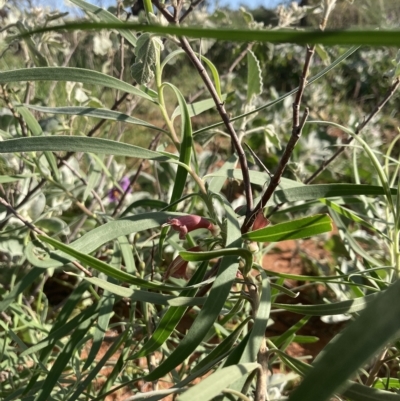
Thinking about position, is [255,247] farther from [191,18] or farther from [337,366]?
[191,18]

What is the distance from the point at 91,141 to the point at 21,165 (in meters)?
0.61

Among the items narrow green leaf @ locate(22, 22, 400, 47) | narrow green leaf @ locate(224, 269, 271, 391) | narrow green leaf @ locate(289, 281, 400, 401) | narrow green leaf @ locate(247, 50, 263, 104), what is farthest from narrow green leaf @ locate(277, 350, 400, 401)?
narrow green leaf @ locate(247, 50, 263, 104)

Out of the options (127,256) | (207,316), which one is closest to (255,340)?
(207,316)

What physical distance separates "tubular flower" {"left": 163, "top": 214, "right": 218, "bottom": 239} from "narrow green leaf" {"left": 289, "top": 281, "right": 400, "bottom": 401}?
0.23 metres

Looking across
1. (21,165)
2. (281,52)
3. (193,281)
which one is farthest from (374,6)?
(193,281)

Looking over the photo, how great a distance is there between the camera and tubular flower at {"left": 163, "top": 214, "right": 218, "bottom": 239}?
0.42m

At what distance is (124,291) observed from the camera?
15.0 inches

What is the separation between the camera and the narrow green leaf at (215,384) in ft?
0.82

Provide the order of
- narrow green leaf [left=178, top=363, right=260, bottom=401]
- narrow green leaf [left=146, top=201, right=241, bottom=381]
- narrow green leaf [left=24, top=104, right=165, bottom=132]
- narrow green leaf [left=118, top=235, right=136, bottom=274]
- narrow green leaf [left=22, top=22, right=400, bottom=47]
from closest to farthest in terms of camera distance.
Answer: narrow green leaf [left=22, top=22, right=400, bottom=47] → narrow green leaf [left=178, top=363, right=260, bottom=401] → narrow green leaf [left=146, top=201, right=241, bottom=381] → narrow green leaf [left=24, top=104, right=165, bottom=132] → narrow green leaf [left=118, top=235, right=136, bottom=274]

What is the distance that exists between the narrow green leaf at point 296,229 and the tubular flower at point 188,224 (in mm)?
54

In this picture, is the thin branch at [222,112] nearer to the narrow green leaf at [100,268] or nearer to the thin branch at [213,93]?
the thin branch at [213,93]

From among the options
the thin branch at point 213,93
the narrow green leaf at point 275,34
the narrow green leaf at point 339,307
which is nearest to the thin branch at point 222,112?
the thin branch at point 213,93

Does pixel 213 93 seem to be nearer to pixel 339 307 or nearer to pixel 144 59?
pixel 144 59

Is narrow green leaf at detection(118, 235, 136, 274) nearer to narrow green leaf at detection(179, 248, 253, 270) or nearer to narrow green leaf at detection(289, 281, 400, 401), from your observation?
narrow green leaf at detection(179, 248, 253, 270)
